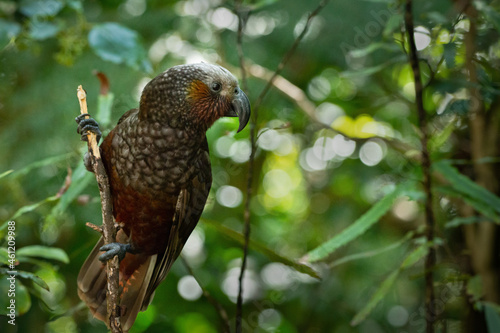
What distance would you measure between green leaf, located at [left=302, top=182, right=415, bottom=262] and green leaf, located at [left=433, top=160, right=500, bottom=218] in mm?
106

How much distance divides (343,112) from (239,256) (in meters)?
1.11

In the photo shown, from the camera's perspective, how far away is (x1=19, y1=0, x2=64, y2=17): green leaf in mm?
1514

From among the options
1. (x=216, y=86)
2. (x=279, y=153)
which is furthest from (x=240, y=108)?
(x=279, y=153)

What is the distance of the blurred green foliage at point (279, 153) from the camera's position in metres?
1.45

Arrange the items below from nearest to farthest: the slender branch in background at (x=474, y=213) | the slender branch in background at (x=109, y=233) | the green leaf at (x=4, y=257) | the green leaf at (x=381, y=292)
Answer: the slender branch in background at (x=109, y=233) → the green leaf at (x=4, y=257) → the green leaf at (x=381, y=292) → the slender branch in background at (x=474, y=213)

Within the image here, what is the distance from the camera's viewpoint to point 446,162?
53.0 inches

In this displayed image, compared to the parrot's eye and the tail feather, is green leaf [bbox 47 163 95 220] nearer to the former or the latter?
the tail feather

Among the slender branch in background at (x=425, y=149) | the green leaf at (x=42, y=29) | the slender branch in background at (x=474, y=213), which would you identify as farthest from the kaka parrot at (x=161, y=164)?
the slender branch in background at (x=474, y=213)

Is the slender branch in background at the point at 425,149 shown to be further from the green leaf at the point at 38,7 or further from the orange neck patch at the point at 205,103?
the green leaf at the point at 38,7

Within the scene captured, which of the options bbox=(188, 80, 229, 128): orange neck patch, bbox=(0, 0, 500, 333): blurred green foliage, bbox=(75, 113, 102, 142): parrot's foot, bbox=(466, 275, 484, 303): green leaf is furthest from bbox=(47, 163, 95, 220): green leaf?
bbox=(466, 275, 484, 303): green leaf

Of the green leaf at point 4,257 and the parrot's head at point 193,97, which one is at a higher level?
the parrot's head at point 193,97

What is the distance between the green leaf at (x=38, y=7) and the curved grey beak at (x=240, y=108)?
0.83m

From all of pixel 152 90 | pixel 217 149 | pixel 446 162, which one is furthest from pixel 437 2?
pixel 152 90

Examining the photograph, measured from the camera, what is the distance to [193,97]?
1025mm
